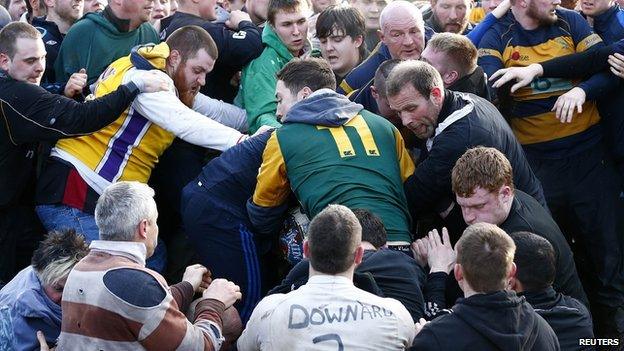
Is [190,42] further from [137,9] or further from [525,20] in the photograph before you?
[525,20]

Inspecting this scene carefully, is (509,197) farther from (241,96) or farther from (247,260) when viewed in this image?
(241,96)

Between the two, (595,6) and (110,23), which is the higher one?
(110,23)

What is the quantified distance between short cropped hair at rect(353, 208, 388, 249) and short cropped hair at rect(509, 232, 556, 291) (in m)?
0.73

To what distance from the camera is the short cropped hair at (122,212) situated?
536cm

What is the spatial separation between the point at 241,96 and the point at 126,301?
310 centimetres

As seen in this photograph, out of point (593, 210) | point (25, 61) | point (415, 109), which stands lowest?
point (593, 210)

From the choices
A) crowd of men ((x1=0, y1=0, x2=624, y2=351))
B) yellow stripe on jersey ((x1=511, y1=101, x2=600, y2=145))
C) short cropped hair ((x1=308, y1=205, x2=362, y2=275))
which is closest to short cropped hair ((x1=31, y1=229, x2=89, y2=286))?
crowd of men ((x1=0, y1=0, x2=624, y2=351))

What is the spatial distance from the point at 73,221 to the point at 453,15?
3.59 meters

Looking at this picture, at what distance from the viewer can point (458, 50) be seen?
704cm

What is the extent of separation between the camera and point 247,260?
22.5 feet

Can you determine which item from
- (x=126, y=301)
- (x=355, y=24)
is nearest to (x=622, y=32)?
(x=355, y=24)

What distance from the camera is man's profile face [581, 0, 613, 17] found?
804cm

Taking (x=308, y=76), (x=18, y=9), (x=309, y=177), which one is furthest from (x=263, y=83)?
(x=18, y=9)

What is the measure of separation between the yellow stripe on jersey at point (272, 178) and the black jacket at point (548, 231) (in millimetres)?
1360
